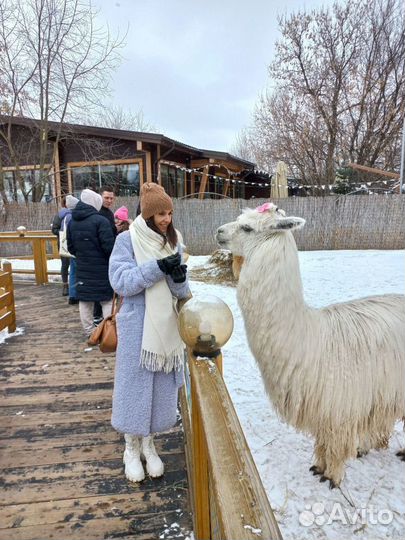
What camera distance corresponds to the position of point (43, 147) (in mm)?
13484

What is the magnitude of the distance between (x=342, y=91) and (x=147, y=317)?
1785cm

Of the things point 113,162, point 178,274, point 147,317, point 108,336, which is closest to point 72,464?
point 108,336

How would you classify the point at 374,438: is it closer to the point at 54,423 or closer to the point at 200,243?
the point at 54,423

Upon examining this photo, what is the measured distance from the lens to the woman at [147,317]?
196 centimetres

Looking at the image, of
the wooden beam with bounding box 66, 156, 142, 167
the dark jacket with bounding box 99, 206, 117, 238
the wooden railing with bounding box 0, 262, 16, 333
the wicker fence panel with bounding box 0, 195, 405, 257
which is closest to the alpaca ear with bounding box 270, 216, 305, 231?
the dark jacket with bounding box 99, 206, 117, 238

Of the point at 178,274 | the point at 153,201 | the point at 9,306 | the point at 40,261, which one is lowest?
the point at 9,306

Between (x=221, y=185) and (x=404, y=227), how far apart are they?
364 inches

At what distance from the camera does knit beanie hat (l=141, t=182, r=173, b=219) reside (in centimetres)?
196

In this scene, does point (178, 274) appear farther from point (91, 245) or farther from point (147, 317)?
point (91, 245)

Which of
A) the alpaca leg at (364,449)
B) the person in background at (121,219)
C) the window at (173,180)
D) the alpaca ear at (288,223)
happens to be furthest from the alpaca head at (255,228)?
the window at (173,180)

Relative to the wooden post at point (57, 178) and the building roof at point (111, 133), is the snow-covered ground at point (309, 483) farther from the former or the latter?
the wooden post at point (57, 178)

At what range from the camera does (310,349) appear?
212 cm

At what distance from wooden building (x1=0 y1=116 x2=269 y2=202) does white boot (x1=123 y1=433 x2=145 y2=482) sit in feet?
36.7

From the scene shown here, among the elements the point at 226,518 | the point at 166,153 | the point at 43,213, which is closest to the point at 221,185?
the point at 166,153
